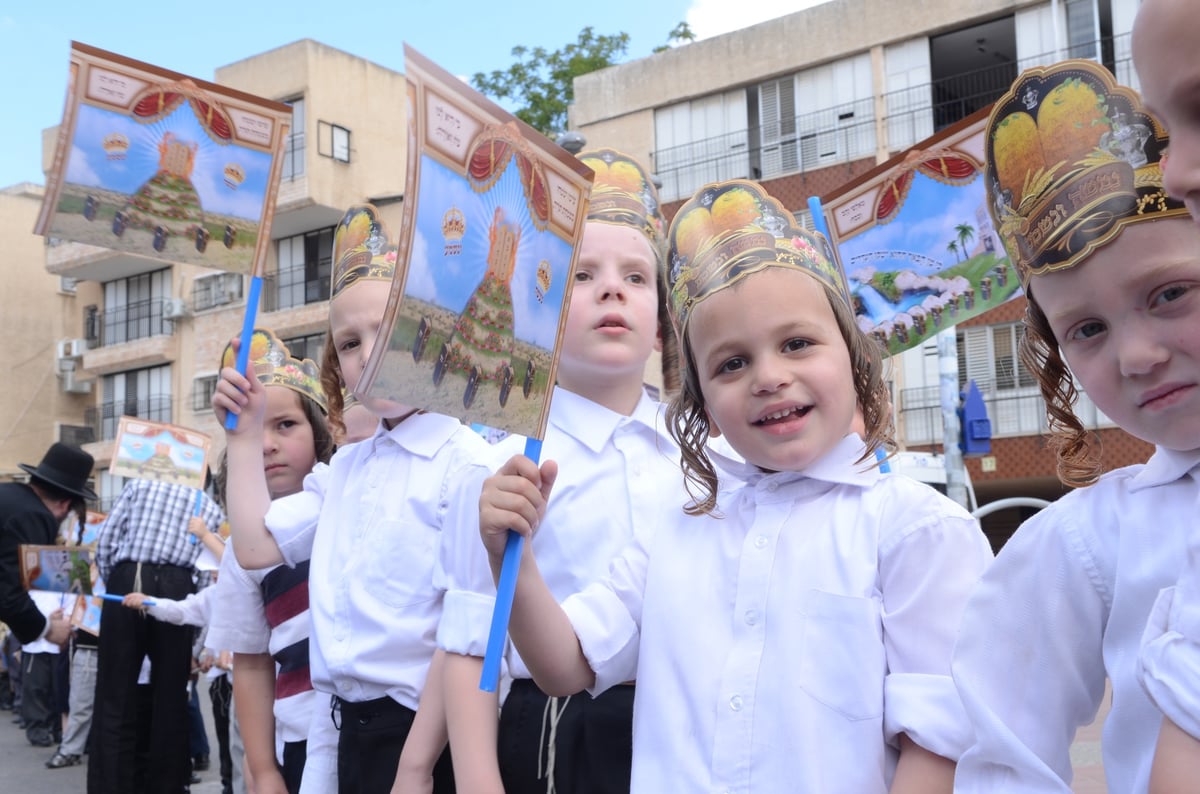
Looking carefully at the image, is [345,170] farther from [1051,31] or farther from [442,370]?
[442,370]

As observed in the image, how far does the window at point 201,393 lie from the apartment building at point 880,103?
12857 millimetres

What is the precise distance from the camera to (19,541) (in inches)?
279

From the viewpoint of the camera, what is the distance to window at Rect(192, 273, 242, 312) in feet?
97.3

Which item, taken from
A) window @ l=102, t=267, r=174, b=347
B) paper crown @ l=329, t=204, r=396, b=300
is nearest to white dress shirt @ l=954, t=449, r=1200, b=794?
paper crown @ l=329, t=204, r=396, b=300

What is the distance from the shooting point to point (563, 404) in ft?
9.48

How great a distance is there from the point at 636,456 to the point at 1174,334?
1.44 meters

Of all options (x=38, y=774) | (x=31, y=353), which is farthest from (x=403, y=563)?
(x=31, y=353)

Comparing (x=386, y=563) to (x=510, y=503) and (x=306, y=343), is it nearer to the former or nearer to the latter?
(x=510, y=503)

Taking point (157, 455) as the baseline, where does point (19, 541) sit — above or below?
below

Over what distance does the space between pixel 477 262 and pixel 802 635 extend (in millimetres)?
835

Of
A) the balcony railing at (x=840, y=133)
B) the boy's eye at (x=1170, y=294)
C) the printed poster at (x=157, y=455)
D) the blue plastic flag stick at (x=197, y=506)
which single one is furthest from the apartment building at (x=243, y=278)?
the boy's eye at (x=1170, y=294)

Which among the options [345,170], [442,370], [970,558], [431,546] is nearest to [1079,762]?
[431,546]

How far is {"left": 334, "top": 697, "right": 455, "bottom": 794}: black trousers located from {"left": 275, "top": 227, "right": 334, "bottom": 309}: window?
25.1 metres

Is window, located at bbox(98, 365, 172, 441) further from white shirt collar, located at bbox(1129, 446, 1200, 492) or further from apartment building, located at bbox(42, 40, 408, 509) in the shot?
white shirt collar, located at bbox(1129, 446, 1200, 492)
